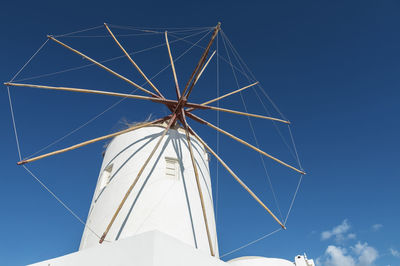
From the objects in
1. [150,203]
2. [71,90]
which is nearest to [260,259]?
[150,203]

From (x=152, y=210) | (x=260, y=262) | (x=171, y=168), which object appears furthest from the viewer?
(x=260, y=262)

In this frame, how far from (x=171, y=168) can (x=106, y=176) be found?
2196mm

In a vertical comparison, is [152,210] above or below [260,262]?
above

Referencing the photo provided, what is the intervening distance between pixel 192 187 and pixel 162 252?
3436mm

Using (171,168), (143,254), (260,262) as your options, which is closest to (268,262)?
(260,262)

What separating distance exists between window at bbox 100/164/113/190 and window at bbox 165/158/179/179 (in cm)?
186

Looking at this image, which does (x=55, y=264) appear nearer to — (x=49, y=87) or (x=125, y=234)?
(x=125, y=234)

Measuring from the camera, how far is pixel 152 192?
23.8 feet

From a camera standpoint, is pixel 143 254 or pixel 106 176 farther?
pixel 106 176

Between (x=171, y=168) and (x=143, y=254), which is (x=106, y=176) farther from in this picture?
(x=143, y=254)

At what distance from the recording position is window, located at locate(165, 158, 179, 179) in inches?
315

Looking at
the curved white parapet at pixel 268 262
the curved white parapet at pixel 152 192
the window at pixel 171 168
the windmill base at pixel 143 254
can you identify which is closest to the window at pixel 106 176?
the curved white parapet at pixel 152 192

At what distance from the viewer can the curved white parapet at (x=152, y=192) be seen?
6.79 meters

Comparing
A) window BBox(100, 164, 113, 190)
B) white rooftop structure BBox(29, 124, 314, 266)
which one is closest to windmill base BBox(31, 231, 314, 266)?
white rooftop structure BBox(29, 124, 314, 266)
